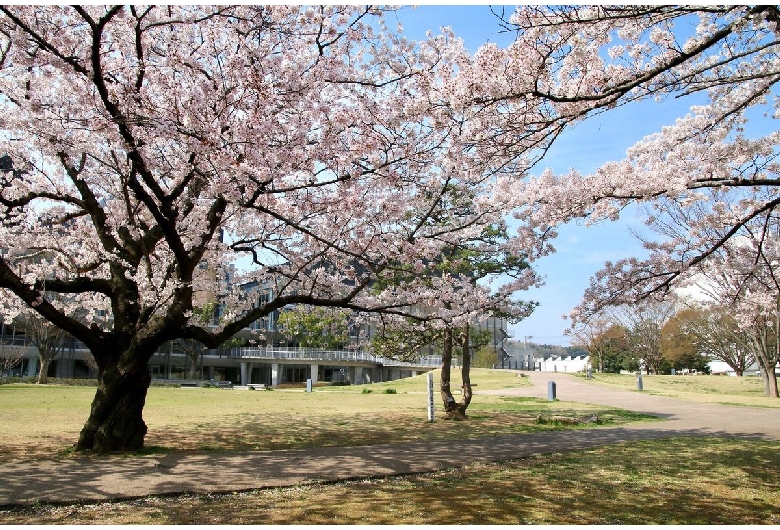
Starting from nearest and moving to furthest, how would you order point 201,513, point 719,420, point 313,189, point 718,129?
point 201,513, point 718,129, point 313,189, point 719,420

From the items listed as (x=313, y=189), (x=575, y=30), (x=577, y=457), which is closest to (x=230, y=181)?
(x=313, y=189)

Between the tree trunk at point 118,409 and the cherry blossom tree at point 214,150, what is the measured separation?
29 millimetres

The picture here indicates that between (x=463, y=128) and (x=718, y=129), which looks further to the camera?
(x=718, y=129)

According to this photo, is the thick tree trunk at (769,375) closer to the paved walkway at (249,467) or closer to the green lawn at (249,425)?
the green lawn at (249,425)

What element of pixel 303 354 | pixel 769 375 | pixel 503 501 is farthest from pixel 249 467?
pixel 303 354

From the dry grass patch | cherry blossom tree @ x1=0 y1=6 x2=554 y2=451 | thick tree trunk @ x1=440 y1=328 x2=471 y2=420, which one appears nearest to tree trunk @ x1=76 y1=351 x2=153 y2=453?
cherry blossom tree @ x1=0 y1=6 x2=554 y2=451

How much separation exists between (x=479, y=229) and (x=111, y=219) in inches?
305

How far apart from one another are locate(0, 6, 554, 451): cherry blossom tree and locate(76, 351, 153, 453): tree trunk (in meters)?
0.03

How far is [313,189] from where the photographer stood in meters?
9.41

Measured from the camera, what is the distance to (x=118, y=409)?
8.66 metres

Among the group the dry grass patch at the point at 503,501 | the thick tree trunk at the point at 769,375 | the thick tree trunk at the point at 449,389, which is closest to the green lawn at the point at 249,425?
the thick tree trunk at the point at 449,389

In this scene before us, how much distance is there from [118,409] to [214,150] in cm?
492

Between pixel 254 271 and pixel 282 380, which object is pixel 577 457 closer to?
pixel 254 271

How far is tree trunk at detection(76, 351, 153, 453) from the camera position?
845 cm
